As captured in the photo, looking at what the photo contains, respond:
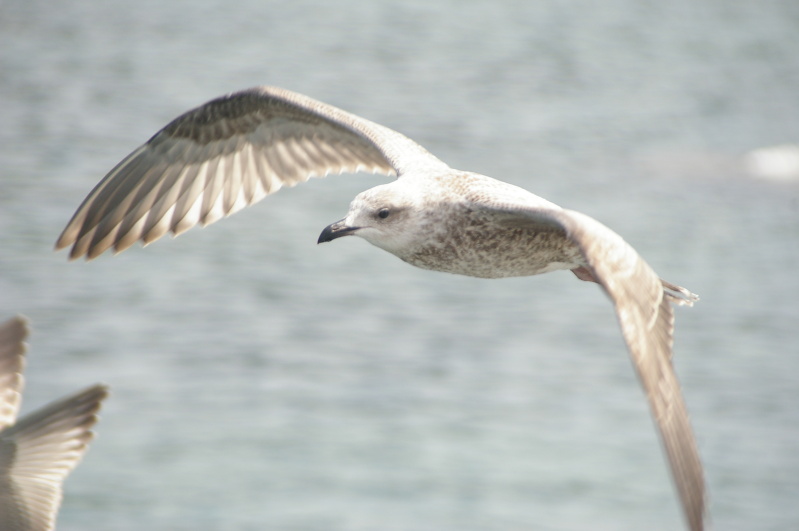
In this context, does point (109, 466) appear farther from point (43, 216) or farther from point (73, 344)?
point (43, 216)

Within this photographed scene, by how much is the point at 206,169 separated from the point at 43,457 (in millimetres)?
2111

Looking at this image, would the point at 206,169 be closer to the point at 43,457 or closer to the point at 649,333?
the point at 43,457

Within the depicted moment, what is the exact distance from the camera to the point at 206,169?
26.6ft

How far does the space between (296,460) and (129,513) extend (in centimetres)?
209

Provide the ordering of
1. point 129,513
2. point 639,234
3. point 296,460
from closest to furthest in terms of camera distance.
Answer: point 129,513, point 296,460, point 639,234

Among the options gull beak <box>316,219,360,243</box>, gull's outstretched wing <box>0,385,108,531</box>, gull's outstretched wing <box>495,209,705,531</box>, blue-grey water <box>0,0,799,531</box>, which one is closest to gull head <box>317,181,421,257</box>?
gull beak <box>316,219,360,243</box>

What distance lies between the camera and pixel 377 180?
19469mm

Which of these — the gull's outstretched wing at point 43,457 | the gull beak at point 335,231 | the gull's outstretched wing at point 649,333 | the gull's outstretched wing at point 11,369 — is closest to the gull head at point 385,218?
the gull beak at point 335,231

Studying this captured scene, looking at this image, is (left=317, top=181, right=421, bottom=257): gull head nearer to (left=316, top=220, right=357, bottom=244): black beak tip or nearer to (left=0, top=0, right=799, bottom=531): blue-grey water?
(left=316, top=220, right=357, bottom=244): black beak tip

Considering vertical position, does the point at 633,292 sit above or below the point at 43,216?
below

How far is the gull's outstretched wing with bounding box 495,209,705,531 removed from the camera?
16.7 ft

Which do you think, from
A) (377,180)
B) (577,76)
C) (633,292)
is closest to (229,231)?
(377,180)

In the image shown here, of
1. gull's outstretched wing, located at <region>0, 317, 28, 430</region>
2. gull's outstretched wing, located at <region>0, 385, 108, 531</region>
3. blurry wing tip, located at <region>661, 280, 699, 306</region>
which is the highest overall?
blurry wing tip, located at <region>661, 280, 699, 306</region>

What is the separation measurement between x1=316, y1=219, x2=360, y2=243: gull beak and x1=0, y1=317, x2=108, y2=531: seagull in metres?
1.49
